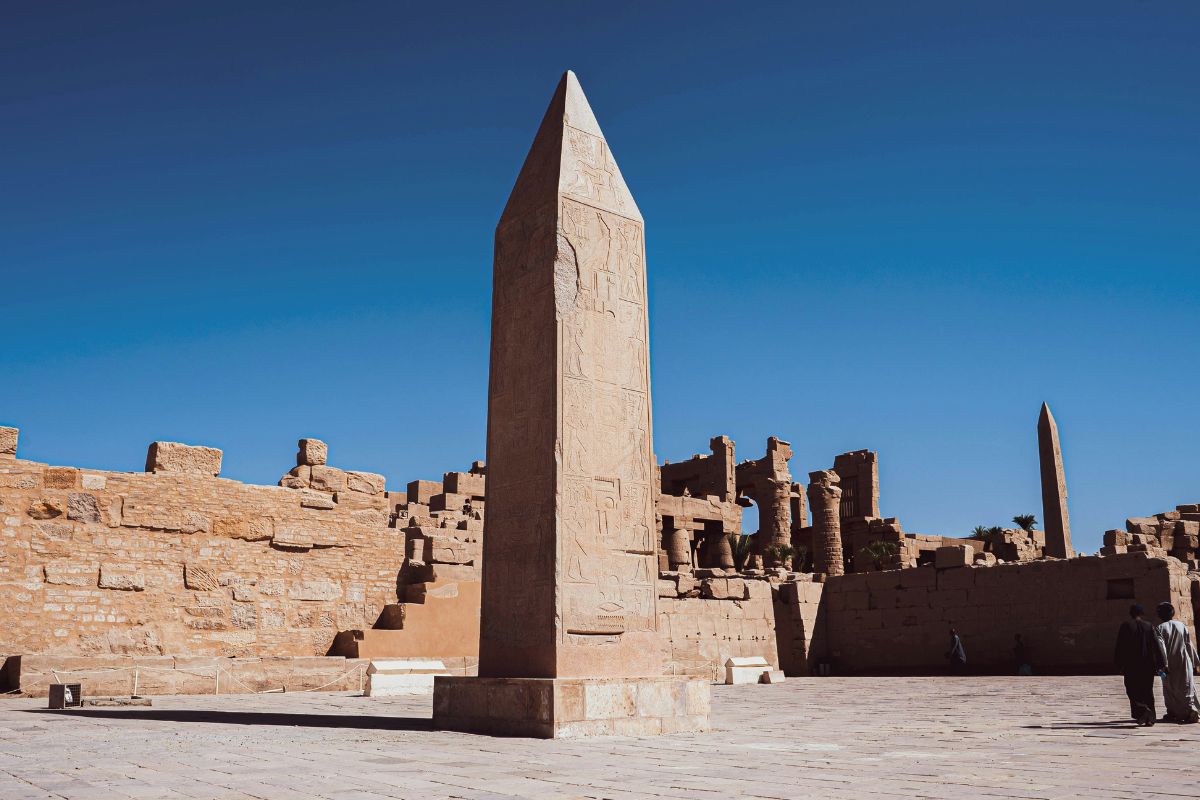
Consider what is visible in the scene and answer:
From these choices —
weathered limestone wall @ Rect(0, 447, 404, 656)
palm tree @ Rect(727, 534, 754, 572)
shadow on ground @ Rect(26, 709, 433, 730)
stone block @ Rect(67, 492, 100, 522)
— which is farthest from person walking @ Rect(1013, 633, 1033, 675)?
palm tree @ Rect(727, 534, 754, 572)

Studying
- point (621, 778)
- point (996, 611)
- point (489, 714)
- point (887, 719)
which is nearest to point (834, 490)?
point (996, 611)

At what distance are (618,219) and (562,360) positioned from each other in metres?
1.44

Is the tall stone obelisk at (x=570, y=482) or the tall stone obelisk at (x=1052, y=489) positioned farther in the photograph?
the tall stone obelisk at (x=1052, y=489)

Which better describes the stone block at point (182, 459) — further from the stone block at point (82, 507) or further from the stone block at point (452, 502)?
the stone block at point (452, 502)

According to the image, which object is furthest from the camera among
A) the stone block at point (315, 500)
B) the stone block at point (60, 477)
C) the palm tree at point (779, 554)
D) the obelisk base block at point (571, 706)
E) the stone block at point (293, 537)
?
the palm tree at point (779, 554)

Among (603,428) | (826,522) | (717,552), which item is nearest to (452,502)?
(717,552)

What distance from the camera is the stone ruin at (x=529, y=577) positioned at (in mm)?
7059

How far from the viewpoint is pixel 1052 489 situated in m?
28.1

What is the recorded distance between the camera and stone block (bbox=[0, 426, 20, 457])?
11.2m

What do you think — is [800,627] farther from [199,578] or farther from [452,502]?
[199,578]

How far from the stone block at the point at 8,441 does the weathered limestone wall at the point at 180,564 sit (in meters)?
0.11

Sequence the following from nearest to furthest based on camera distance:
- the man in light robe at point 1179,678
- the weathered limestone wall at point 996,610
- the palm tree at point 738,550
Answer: the man in light robe at point 1179,678, the weathered limestone wall at point 996,610, the palm tree at point 738,550

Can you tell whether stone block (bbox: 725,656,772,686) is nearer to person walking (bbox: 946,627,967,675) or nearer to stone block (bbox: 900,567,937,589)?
person walking (bbox: 946,627,967,675)

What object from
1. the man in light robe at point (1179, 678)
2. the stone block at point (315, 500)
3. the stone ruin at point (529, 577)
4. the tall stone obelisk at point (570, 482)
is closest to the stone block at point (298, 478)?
the stone ruin at point (529, 577)
